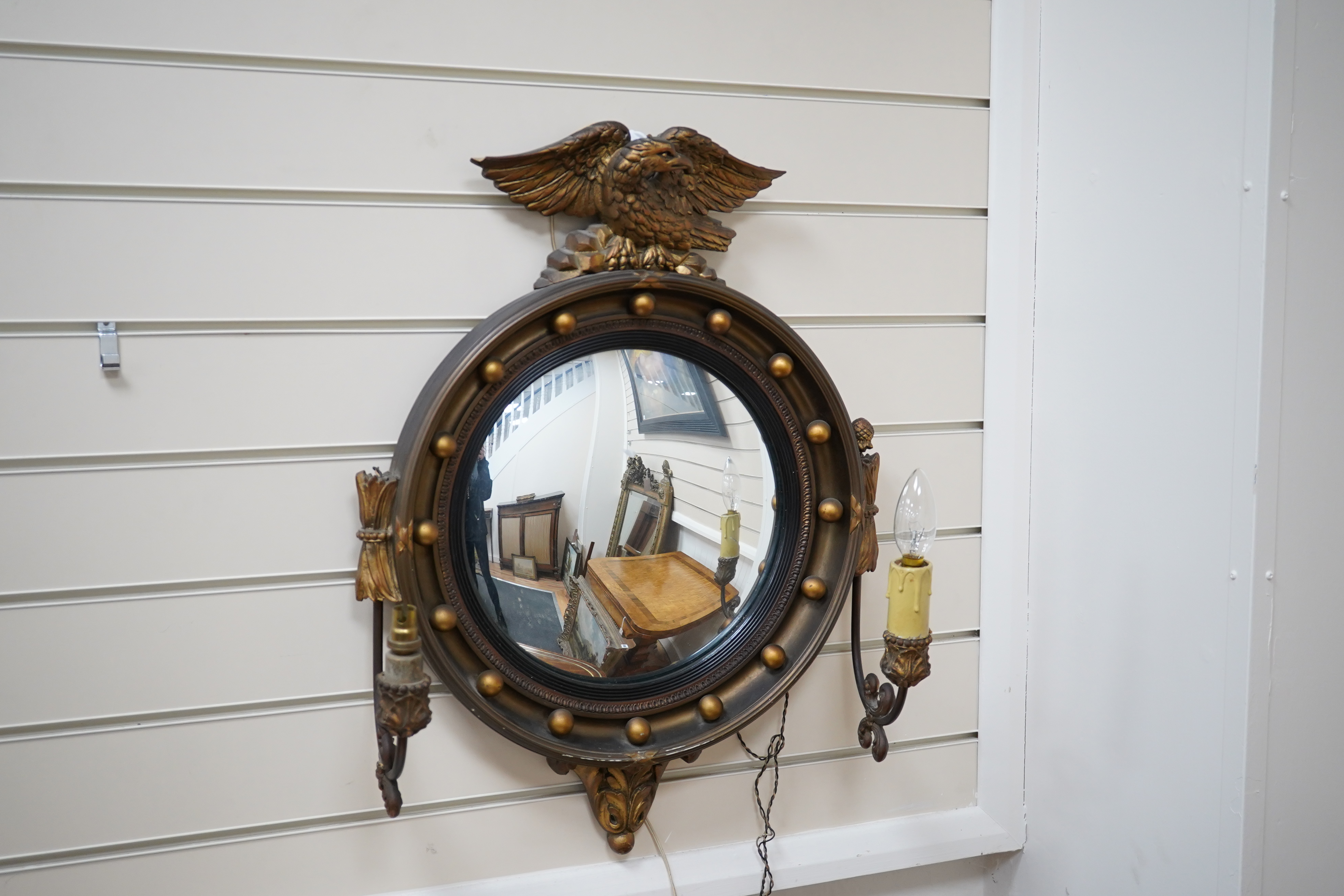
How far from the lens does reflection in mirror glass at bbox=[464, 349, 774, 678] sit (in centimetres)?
85

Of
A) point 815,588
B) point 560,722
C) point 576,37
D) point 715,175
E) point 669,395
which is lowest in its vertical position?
point 560,722

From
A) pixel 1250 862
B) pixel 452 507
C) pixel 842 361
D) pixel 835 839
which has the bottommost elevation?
pixel 835 839

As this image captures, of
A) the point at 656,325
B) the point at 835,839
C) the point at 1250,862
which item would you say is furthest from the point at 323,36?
the point at 1250,862

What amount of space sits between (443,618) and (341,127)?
1.74 ft

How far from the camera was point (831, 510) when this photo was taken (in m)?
0.94

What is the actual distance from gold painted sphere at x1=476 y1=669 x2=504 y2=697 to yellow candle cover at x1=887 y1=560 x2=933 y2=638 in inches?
17.0

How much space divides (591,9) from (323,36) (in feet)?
0.94

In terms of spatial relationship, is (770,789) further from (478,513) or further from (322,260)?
(322,260)

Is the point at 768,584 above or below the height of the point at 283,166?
below

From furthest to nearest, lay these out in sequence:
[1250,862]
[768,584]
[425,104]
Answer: [768,584] → [425,104] → [1250,862]

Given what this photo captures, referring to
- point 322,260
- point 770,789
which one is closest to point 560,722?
point 770,789

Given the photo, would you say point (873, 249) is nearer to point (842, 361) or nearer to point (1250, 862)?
point (842, 361)

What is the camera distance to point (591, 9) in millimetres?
885

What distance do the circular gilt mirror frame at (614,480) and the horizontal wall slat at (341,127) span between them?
0.61 ft
